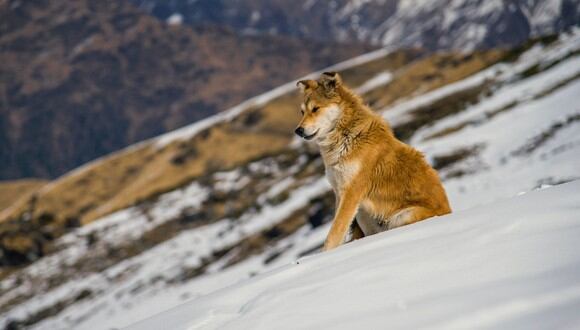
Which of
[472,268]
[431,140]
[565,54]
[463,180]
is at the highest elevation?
[565,54]

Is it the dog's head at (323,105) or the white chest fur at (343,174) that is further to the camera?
the dog's head at (323,105)

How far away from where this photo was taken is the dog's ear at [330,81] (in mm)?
8234

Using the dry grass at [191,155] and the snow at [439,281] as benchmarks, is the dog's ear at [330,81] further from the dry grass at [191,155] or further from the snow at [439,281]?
the dry grass at [191,155]

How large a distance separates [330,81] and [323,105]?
1.16 ft

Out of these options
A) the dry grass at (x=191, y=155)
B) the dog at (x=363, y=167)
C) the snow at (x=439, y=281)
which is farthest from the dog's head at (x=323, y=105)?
the dry grass at (x=191, y=155)

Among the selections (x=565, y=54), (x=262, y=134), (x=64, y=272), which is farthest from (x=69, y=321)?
(x=262, y=134)

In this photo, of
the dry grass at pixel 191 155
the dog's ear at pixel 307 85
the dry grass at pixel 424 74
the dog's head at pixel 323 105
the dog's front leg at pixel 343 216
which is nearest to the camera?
the dog's front leg at pixel 343 216

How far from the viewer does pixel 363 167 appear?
7949mm

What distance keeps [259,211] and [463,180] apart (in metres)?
28.0

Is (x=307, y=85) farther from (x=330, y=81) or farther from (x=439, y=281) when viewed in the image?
(x=439, y=281)

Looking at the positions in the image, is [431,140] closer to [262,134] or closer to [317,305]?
[317,305]

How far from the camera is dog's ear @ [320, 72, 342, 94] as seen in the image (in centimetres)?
823

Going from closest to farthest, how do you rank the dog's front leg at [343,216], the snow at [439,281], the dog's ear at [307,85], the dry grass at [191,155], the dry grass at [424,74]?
the snow at [439,281] → the dog's front leg at [343,216] → the dog's ear at [307,85] → the dry grass at [424,74] → the dry grass at [191,155]

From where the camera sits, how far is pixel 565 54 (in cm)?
4862
